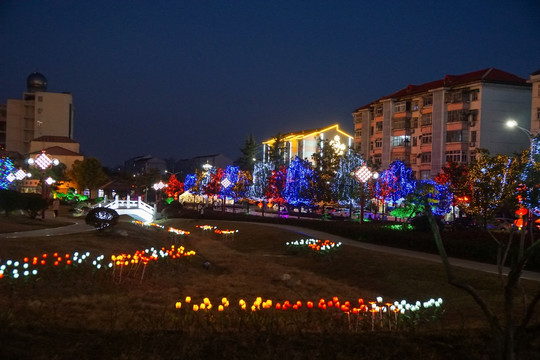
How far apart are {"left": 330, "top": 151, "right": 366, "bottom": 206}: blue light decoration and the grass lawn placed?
1990 centimetres

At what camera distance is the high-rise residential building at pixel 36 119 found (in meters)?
86.4

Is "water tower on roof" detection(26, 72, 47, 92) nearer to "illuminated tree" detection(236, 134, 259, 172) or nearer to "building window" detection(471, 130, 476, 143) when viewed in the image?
"illuminated tree" detection(236, 134, 259, 172)

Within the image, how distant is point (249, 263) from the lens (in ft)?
61.0

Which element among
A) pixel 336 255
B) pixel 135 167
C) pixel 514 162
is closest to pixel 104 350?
pixel 336 255

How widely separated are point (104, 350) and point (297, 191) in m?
44.0

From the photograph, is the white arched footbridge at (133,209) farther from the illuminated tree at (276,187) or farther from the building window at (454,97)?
the building window at (454,97)

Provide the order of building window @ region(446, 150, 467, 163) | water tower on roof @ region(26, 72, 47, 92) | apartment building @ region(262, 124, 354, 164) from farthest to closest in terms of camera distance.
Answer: water tower on roof @ region(26, 72, 47, 92) → apartment building @ region(262, 124, 354, 164) → building window @ region(446, 150, 467, 163)

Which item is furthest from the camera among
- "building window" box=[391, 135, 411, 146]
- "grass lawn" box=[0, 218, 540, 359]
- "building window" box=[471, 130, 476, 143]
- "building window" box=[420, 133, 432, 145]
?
"building window" box=[391, 135, 411, 146]

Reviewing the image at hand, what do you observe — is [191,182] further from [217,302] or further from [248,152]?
[217,302]

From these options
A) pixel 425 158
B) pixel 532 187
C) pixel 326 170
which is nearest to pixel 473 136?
pixel 425 158

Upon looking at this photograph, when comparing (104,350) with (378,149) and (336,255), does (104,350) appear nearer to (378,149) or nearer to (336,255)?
(336,255)

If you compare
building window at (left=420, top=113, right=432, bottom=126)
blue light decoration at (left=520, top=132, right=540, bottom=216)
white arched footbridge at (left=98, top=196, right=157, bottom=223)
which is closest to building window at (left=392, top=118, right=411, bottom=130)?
building window at (left=420, top=113, right=432, bottom=126)

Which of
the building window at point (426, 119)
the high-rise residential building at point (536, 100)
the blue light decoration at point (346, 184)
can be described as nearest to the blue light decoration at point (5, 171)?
the blue light decoration at point (346, 184)

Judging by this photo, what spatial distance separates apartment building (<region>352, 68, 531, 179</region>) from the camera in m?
55.2
